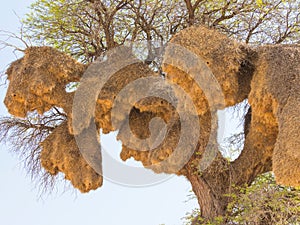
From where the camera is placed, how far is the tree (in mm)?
8672

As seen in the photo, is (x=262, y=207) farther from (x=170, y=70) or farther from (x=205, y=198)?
(x=170, y=70)

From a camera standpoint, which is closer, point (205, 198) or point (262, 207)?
point (262, 207)

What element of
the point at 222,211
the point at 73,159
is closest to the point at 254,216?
the point at 222,211

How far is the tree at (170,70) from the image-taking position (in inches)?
341

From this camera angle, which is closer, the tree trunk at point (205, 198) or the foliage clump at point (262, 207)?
the foliage clump at point (262, 207)

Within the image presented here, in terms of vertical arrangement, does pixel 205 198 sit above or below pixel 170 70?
below

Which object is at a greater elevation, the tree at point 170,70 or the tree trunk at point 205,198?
the tree at point 170,70

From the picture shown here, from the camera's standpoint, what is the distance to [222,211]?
9.53 m

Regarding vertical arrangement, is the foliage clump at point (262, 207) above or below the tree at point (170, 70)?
below

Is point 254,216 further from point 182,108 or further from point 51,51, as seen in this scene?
point 51,51

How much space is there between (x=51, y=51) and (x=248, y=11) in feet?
17.4

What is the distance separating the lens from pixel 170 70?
8.95 m

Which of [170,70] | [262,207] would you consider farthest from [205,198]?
[170,70]

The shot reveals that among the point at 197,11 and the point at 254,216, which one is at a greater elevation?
the point at 197,11
